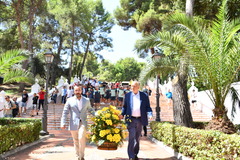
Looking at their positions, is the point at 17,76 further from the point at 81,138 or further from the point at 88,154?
the point at 81,138

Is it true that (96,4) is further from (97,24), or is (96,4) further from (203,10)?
(203,10)

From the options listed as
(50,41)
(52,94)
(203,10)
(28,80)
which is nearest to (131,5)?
(50,41)

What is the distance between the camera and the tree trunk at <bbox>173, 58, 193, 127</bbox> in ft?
29.3

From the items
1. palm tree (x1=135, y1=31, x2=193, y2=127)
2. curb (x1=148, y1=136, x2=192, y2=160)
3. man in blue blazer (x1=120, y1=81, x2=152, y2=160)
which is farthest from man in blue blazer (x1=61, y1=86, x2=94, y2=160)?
palm tree (x1=135, y1=31, x2=193, y2=127)

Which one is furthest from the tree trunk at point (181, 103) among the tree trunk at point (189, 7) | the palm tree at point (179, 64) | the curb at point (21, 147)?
the curb at point (21, 147)

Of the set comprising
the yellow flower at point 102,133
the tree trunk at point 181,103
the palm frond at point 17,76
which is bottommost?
the yellow flower at point 102,133

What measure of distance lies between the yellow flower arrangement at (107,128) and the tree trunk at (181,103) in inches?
162

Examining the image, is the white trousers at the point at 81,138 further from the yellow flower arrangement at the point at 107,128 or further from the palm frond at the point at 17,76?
the palm frond at the point at 17,76

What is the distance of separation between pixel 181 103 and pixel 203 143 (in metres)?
3.60

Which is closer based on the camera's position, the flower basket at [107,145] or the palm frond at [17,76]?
the flower basket at [107,145]

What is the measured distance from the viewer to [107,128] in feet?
17.1

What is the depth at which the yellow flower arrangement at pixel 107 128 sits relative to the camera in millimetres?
5098

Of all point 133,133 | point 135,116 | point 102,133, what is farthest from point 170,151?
point 102,133

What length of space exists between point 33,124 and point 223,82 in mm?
6341
